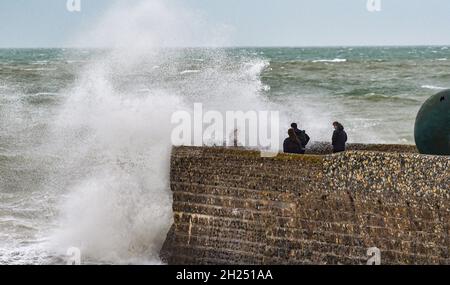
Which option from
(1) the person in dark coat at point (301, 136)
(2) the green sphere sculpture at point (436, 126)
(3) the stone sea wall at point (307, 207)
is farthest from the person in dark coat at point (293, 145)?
(2) the green sphere sculpture at point (436, 126)

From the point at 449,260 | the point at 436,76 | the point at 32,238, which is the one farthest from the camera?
the point at 436,76

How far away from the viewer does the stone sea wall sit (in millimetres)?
7207

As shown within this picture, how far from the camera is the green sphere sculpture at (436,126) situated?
7688 mm

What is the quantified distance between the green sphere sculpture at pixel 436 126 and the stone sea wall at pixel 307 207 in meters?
0.54

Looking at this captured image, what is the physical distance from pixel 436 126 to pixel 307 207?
1.54 meters

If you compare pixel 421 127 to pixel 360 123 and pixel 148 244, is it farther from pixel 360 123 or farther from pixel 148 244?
pixel 360 123

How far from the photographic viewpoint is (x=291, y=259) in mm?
7891

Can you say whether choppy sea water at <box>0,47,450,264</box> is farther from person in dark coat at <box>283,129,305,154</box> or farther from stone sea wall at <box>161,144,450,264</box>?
person in dark coat at <box>283,129,305,154</box>

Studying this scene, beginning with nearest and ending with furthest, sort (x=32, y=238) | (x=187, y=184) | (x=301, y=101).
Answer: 1. (x=187, y=184)
2. (x=32, y=238)
3. (x=301, y=101)

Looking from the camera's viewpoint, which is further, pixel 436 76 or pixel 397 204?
pixel 436 76

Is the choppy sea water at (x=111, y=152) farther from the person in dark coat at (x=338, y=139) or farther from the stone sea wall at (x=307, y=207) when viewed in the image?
the person in dark coat at (x=338, y=139)

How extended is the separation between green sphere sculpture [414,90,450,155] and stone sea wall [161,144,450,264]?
544mm

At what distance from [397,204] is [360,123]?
49.6 feet

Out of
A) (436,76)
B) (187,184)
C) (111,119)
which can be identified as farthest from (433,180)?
(436,76)
